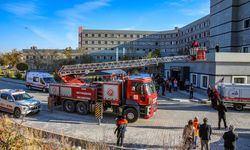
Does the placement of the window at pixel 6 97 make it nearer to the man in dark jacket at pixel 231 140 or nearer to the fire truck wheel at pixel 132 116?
the fire truck wheel at pixel 132 116

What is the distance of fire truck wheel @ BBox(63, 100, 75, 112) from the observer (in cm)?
1828

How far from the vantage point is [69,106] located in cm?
1850

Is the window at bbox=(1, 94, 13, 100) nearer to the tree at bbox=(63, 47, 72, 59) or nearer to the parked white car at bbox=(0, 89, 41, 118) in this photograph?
the parked white car at bbox=(0, 89, 41, 118)

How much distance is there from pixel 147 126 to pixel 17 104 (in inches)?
359

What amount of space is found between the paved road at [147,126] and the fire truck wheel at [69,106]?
555 mm

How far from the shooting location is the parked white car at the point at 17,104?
16.5m

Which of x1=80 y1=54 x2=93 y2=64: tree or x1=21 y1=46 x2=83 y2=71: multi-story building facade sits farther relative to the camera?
x1=80 y1=54 x2=93 y2=64: tree

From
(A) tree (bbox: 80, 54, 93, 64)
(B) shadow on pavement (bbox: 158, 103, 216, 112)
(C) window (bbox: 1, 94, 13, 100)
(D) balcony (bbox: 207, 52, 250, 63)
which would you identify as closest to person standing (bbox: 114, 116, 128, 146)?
(C) window (bbox: 1, 94, 13, 100)

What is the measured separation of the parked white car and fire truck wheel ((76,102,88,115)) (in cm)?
289

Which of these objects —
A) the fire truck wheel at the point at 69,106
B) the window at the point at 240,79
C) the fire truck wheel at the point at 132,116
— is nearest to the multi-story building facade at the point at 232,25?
the window at the point at 240,79

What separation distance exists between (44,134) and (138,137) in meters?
4.81

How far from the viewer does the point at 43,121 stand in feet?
52.0

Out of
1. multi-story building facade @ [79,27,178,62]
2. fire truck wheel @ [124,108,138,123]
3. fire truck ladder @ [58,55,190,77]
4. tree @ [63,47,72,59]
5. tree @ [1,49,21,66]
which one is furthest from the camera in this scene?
multi-story building facade @ [79,27,178,62]

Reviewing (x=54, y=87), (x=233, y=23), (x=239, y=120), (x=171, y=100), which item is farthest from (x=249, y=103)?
(x=233, y=23)
